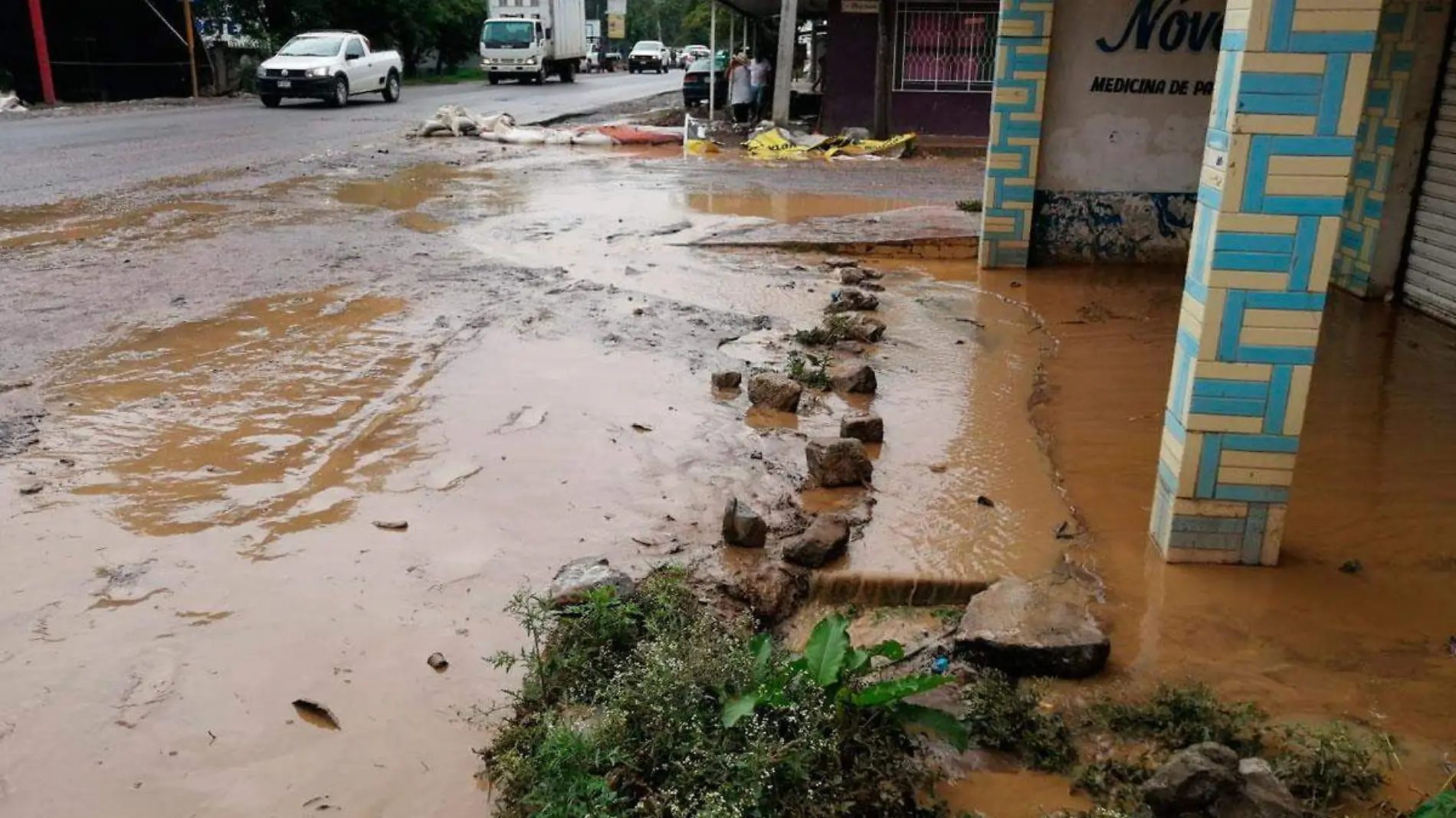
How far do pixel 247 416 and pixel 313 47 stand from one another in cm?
2279

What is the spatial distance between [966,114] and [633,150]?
6499 mm

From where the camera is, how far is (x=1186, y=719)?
3004 millimetres

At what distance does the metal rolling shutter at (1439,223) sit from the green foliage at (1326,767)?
5.60 metres

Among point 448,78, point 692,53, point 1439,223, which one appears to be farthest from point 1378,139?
point 692,53

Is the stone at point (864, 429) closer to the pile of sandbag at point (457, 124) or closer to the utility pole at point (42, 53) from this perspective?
the pile of sandbag at point (457, 124)

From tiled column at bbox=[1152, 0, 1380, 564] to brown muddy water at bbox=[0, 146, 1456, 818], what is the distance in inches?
11.5

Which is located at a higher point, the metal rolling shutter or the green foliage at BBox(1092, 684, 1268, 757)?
the metal rolling shutter

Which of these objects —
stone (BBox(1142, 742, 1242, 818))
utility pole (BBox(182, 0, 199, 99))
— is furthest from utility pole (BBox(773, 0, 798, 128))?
stone (BBox(1142, 742, 1242, 818))

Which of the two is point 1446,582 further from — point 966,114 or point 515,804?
point 966,114

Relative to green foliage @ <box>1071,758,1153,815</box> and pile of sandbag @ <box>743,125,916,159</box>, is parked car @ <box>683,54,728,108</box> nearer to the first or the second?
pile of sandbag @ <box>743,125,916,159</box>

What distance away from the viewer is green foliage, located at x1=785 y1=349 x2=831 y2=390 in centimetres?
605

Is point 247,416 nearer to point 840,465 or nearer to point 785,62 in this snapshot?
point 840,465

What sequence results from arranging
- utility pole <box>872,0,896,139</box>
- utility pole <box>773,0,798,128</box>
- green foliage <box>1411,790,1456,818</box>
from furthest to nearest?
utility pole <box>773,0,798,128</box> < utility pole <box>872,0,896,139</box> < green foliage <box>1411,790,1456,818</box>

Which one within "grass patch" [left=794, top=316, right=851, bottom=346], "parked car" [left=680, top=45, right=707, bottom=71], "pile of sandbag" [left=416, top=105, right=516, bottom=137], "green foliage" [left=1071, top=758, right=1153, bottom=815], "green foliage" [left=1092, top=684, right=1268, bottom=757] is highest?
"parked car" [left=680, top=45, right=707, bottom=71]
